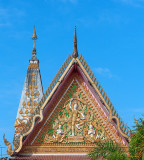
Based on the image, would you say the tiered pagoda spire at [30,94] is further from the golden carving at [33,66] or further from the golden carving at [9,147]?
the golden carving at [9,147]

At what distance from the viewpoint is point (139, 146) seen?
1048 centimetres

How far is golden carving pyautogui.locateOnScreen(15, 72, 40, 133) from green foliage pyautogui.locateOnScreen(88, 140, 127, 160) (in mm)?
4475

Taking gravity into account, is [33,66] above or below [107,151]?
above

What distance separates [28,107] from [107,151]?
5.53 m

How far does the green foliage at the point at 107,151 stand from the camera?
11641 mm

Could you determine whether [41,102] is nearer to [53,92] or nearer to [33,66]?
[53,92]

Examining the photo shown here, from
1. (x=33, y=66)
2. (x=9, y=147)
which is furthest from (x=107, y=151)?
(x=33, y=66)

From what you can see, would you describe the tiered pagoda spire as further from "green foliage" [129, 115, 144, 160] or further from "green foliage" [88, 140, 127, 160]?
"green foliage" [129, 115, 144, 160]

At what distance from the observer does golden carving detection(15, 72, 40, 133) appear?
16044mm

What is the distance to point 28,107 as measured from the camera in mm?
16672

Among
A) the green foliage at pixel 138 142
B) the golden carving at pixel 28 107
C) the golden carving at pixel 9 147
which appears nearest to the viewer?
the green foliage at pixel 138 142

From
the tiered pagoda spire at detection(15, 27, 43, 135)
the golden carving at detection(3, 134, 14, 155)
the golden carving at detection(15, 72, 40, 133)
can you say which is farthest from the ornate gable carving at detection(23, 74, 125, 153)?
the tiered pagoda spire at detection(15, 27, 43, 135)

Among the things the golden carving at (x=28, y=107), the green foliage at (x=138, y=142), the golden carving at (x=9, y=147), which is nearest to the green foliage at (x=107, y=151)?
the green foliage at (x=138, y=142)

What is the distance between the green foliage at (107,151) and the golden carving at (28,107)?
4475 mm
